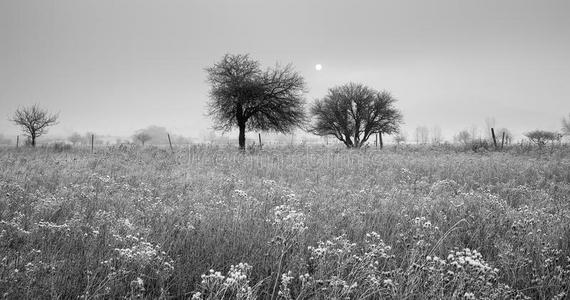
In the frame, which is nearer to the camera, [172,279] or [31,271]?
[31,271]

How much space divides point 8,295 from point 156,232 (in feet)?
5.43

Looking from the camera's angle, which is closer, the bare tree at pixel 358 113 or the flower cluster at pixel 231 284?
the flower cluster at pixel 231 284

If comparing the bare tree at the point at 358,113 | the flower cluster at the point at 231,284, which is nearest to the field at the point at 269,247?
the flower cluster at the point at 231,284

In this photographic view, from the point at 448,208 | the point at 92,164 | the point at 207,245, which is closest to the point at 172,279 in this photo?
the point at 207,245

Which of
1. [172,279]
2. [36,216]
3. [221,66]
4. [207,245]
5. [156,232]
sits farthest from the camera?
[221,66]

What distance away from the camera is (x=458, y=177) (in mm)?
10953

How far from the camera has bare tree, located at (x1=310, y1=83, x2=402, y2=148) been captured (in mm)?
49344

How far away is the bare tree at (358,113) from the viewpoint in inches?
1943

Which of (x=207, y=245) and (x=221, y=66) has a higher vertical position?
(x=221, y=66)

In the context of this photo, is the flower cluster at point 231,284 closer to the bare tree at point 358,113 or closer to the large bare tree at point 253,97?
the large bare tree at point 253,97

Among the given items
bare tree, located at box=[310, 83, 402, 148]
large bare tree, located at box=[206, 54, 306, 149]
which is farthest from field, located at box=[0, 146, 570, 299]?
bare tree, located at box=[310, 83, 402, 148]

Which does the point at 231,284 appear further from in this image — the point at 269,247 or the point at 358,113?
the point at 358,113

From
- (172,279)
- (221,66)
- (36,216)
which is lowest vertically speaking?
(172,279)

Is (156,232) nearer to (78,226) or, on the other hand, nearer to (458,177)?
(78,226)
